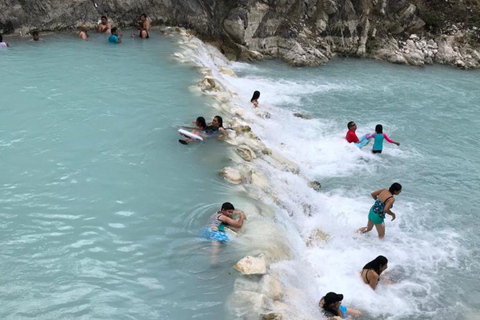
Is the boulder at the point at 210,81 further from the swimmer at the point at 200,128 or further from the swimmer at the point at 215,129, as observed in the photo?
the swimmer at the point at 200,128

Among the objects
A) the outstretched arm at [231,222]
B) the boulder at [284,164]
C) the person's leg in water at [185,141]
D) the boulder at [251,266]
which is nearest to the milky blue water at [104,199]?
the person's leg in water at [185,141]

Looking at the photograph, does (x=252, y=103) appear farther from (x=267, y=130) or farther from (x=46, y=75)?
(x=46, y=75)

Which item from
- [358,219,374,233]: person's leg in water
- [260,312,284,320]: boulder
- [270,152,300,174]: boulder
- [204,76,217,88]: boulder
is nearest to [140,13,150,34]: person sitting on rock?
[204,76,217,88]: boulder

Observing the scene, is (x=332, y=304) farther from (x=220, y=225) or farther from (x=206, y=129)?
(x=206, y=129)

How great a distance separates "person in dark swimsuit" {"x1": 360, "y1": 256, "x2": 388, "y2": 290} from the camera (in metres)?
7.19

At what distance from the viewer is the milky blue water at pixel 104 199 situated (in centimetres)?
568

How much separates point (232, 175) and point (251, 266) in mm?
2741

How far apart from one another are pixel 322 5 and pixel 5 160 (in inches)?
735

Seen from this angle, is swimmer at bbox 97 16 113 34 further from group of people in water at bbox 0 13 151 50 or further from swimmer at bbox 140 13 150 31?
swimmer at bbox 140 13 150 31

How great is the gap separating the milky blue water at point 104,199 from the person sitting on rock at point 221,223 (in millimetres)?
234

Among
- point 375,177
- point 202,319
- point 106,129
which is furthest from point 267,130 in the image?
point 202,319

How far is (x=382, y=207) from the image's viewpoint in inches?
334

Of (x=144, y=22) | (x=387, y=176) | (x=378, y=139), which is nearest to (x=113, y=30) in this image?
(x=144, y=22)

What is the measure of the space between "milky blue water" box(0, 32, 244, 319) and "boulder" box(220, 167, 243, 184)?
19 centimetres
